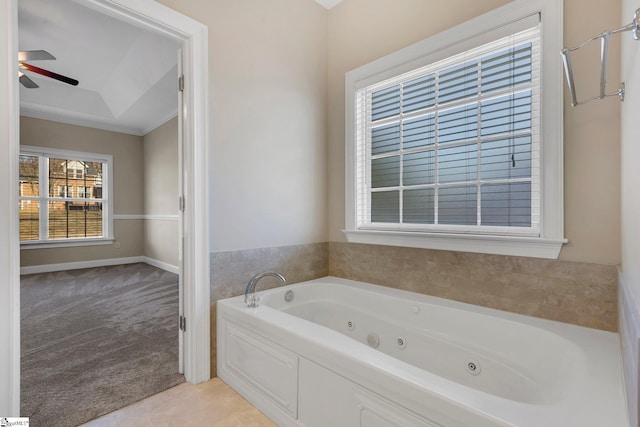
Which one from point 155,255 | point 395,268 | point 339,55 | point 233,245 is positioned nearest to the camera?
point 233,245

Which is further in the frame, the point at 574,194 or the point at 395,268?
the point at 395,268

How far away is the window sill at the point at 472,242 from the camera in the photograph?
1.69 metres

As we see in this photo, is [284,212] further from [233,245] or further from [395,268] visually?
[395,268]

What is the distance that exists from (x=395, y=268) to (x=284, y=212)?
38.4 inches

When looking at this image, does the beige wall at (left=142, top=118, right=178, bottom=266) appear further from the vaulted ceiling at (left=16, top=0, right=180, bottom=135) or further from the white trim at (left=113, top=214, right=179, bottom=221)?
the vaulted ceiling at (left=16, top=0, right=180, bottom=135)

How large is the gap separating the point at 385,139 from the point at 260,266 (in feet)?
4.69

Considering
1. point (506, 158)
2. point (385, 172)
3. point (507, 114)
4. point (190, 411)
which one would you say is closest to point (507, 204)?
point (506, 158)

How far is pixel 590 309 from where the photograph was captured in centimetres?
157

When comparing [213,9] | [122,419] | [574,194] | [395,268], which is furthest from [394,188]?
[122,419]

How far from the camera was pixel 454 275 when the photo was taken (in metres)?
2.04

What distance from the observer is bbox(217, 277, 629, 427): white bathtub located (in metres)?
0.98

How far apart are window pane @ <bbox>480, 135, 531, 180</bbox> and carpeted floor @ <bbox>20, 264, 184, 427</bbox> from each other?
7.84 ft

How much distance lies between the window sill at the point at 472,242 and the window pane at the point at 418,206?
16cm

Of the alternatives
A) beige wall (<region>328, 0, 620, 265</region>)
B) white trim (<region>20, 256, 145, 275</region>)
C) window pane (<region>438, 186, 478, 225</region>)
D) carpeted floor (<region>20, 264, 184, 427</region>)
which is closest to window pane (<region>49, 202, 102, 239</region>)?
white trim (<region>20, 256, 145, 275</region>)
